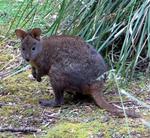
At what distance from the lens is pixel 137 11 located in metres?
4.59

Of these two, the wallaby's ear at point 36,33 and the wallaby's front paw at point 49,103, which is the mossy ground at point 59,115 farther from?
the wallaby's ear at point 36,33

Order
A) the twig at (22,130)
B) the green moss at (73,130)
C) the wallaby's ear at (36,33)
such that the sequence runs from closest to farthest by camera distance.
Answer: the green moss at (73,130)
the twig at (22,130)
the wallaby's ear at (36,33)

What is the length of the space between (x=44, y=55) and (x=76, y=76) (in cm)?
39

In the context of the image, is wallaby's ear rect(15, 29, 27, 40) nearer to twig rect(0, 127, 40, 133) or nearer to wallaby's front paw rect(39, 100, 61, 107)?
wallaby's front paw rect(39, 100, 61, 107)

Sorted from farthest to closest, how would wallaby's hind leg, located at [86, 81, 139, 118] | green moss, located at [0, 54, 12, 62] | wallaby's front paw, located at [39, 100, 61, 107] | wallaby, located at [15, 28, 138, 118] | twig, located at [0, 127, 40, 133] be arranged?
green moss, located at [0, 54, 12, 62]
wallaby's front paw, located at [39, 100, 61, 107]
wallaby, located at [15, 28, 138, 118]
wallaby's hind leg, located at [86, 81, 139, 118]
twig, located at [0, 127, 40, 133]

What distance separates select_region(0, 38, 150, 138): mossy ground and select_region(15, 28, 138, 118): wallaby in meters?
0.12

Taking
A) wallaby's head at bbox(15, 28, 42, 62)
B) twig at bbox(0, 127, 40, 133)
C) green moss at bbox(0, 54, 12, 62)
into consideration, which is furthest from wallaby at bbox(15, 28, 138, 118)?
green moss at bbox(0, 54, 12, 62)

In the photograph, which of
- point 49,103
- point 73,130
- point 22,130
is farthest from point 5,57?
point 73,130

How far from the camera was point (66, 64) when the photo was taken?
13.9 feet

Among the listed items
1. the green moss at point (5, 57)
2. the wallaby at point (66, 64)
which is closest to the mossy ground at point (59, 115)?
the wallaby at point (66, 64)

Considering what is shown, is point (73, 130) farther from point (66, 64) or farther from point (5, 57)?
point (5, 57)

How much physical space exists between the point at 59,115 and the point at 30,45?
73cm

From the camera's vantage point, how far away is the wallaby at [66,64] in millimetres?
4176

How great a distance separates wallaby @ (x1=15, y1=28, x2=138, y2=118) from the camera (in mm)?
4176
